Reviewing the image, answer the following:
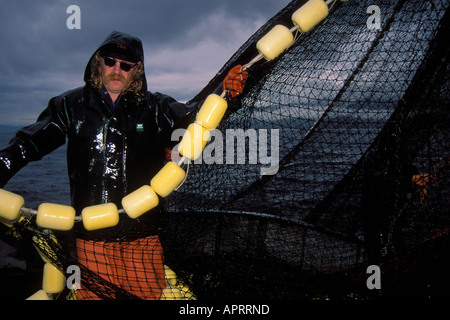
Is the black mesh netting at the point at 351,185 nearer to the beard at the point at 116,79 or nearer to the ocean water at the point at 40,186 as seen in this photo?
the beard at the point at 116,79

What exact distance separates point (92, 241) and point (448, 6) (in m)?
3.77

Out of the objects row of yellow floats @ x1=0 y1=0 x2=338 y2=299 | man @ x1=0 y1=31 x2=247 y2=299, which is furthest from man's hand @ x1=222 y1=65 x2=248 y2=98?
row of yellow floats @ x1=0 y1=0 x2=338 y2=299

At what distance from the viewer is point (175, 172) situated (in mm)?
1917

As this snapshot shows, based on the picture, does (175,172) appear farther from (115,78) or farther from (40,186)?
(40,186)

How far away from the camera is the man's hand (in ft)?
6.73

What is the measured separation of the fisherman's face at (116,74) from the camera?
2.36 m

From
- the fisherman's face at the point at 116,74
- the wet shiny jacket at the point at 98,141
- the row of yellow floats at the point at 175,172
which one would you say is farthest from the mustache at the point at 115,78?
the row of yellow floats at the point at 175,172

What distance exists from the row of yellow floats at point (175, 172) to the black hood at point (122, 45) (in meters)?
1.02

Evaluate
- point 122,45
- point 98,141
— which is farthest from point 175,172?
point 122,45

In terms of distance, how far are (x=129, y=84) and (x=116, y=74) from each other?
156 millimetres

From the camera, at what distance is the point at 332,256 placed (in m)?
3.65

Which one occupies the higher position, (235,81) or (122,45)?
(122,45)

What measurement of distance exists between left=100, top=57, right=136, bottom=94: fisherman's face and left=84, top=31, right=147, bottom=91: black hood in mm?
111
